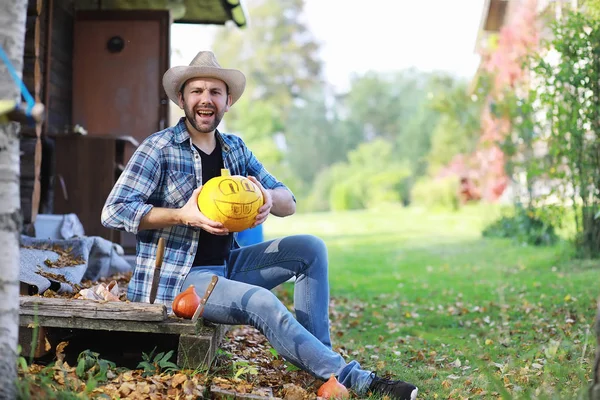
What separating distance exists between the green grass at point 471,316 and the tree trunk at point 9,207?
1.62 meters

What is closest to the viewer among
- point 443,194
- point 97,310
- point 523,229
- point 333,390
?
point 333,390

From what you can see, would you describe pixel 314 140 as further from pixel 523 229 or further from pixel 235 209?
pixel 235 209

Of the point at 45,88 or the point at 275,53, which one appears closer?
the point at 45,88

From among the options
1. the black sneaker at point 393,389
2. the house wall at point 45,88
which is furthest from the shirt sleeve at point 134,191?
the house wall at point 45,88

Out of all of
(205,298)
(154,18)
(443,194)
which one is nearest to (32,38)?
(154,18)

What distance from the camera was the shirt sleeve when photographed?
3.54 m

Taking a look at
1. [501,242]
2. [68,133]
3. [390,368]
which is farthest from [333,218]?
[390,368]

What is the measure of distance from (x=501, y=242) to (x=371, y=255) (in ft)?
7.36

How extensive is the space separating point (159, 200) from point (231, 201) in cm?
50


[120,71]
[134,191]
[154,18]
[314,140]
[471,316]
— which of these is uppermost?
[314,140]

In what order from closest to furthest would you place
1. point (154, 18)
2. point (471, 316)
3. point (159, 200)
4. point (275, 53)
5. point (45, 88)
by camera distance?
point (159, 200)
point (471, 316)
point (45, 88)
point (154, 18)
point (275, 53)

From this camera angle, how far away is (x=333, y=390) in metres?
3.35

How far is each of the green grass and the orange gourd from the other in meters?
0.64

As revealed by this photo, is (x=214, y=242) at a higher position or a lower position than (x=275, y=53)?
lower
